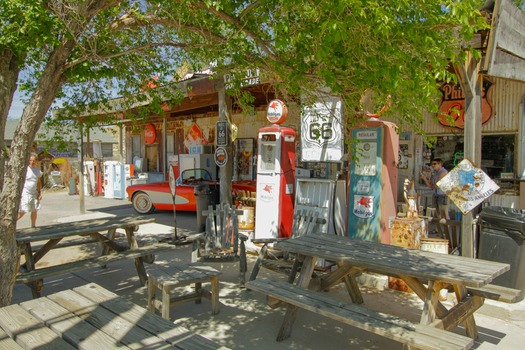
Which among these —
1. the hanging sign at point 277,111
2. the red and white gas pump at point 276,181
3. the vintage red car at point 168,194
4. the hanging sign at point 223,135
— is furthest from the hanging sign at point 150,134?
the hanging sign at point 277,111

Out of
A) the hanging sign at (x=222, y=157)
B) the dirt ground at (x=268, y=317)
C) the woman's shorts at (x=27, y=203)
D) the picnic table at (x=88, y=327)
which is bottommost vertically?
the dirt ground at (x=268, y=317)

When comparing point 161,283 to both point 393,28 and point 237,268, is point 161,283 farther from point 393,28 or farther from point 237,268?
point 393,28

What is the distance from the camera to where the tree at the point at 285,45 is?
333 cm

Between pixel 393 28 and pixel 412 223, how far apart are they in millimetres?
2977

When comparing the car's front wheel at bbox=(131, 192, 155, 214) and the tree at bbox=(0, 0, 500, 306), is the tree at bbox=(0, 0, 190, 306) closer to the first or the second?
the tree at bbox=(0, 0, 500, 306)

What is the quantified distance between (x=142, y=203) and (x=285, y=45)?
368 inches

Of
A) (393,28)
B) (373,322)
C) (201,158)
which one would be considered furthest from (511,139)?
(201,158)

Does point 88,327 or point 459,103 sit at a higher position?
point 459,103

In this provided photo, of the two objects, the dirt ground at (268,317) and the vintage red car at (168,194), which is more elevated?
the vintage red car at (168,194)

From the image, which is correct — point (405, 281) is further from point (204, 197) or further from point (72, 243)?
point (204, 197)

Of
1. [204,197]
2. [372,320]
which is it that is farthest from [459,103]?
[372,320]

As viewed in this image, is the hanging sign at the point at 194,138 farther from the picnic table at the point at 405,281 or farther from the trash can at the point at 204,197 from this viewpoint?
the picnic table at the point at 405,281

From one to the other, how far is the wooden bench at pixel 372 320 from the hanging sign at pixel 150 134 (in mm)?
12777

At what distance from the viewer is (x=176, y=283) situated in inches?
Answer: 164
